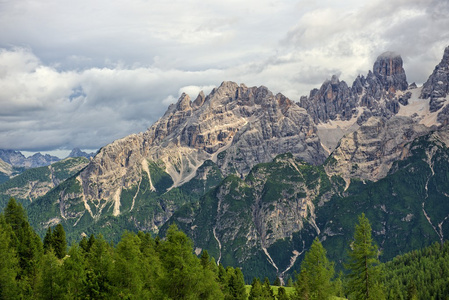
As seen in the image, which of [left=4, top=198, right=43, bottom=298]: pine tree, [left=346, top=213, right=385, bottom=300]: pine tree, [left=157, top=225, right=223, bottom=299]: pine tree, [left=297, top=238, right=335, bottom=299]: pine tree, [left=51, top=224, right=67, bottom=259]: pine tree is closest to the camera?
[left=157, top=225, right=223, bottom=299]: pine tree

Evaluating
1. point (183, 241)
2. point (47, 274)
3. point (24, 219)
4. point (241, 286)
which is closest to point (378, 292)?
point (241, 286)

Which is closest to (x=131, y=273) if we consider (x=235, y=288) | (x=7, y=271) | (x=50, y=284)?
(x=50, y=284)

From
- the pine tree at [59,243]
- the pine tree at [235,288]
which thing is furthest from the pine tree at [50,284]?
the pine tree at [235,288]

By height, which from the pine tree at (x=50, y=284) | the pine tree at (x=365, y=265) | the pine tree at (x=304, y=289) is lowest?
the pine tree at (x=304, y=289)

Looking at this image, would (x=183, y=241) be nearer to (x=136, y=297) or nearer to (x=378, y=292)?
(x=136, y=297)

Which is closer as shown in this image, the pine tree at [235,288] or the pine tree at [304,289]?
the pine tree at [304,289]

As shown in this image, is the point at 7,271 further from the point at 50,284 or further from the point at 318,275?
the point at 318,275

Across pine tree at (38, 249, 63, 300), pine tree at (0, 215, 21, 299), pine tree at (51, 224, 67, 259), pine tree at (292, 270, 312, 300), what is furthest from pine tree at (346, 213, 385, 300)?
pine tree at (51, 224, 67, 259)

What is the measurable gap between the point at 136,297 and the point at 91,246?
162 ft

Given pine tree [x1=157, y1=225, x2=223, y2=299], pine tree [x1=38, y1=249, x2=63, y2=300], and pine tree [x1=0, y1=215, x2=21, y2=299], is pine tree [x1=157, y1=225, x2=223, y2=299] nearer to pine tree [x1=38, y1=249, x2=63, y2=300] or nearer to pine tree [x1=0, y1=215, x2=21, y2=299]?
pine tree [x1=38, y1=249, x2=63, y2=300]

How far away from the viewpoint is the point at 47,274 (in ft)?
254

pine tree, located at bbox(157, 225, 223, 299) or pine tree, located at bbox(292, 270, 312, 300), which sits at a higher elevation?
pine tree, located at bbox(157, 225, 223, 299)

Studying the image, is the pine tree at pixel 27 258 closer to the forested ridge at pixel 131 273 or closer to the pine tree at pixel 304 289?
the forested ridge at pixel 131 273

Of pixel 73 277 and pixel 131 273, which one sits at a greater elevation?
pixel 131 273
